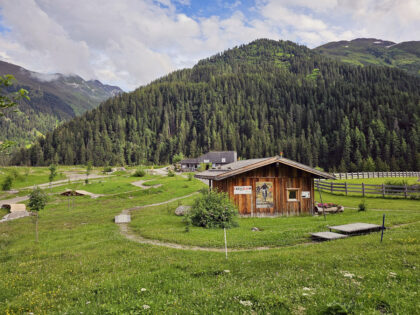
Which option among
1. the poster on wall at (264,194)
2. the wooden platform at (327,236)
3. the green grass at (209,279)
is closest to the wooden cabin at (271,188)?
the poster on wall at (264,194)

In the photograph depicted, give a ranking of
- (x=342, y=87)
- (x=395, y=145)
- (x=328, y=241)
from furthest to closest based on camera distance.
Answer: (x=342, y=87), (x=395, y=145), (x=328, y=241)

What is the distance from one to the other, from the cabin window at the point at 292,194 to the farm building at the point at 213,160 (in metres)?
85.6

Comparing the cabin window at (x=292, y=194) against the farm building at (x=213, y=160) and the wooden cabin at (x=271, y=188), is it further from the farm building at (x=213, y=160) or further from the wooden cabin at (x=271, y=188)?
the farm building at (x=213, y=160)

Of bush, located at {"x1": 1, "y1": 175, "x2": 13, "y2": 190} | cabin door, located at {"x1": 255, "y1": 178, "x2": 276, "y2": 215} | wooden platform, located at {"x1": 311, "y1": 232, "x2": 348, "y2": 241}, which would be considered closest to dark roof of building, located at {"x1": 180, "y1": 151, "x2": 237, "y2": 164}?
bush, located at {"x1": 1, "y1": 175, "x2": 13, "y2": 190}

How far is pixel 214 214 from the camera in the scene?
66.2 ft

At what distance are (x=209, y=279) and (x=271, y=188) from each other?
17815 mm

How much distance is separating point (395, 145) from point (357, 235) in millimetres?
129545

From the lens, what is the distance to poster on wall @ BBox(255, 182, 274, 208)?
81.0ft

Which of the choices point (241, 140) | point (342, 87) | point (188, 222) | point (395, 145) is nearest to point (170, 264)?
point (188, 222)

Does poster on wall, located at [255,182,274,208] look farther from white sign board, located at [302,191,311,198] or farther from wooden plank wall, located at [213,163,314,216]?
white sign board, located at [302,191,311,198]

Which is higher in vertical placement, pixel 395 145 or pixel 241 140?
→ pixel 241 140

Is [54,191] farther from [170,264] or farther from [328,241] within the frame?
[328,241]

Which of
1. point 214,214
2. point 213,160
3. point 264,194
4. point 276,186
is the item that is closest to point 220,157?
point 213,160

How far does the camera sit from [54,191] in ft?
151
